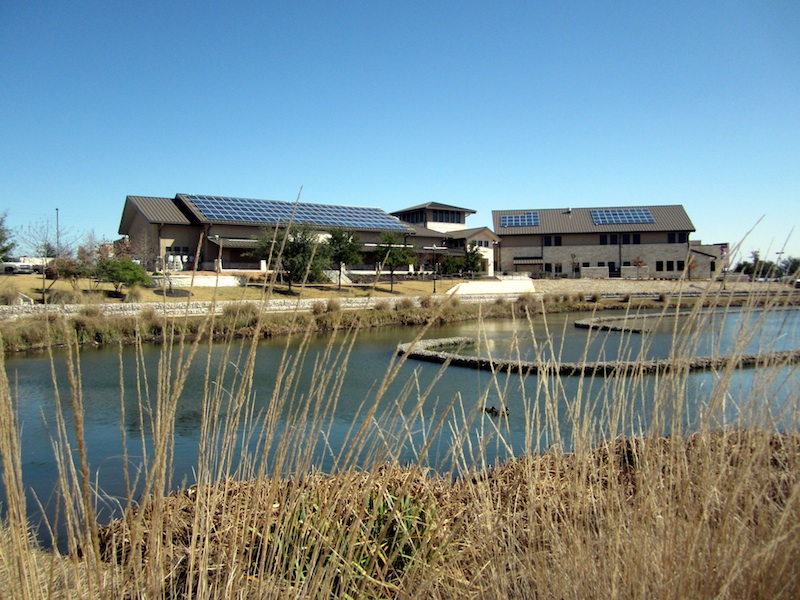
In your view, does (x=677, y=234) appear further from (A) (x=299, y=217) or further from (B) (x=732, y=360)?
(B) (x=732, y=360)

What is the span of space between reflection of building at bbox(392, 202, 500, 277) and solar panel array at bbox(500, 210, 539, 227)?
19.3 ft

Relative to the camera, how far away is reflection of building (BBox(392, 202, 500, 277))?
45219 mm

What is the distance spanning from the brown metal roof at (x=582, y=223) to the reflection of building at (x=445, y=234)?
6308mm

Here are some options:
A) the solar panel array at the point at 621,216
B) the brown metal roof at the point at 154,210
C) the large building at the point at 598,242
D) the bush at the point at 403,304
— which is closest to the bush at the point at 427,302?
the bush at the point at 403,304

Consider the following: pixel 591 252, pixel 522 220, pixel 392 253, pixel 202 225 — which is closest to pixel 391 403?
pixel 392 253

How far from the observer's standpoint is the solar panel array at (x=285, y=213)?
36250 millimetres

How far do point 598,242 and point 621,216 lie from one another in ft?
12.1

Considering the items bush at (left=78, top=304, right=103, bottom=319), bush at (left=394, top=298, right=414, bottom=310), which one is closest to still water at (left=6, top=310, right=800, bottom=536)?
bush at (left=78, top=304, right=103, bottom=319)

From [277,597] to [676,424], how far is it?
181cm

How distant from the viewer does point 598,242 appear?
5253 cm

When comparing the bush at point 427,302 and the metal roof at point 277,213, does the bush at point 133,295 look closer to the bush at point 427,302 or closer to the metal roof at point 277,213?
the metal roof at point 277,213

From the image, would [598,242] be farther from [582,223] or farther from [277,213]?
[277,213]

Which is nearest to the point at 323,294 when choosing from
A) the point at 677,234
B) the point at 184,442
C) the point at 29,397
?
the point at 29,397

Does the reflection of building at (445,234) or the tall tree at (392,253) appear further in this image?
the reflection of building at (445,234)
